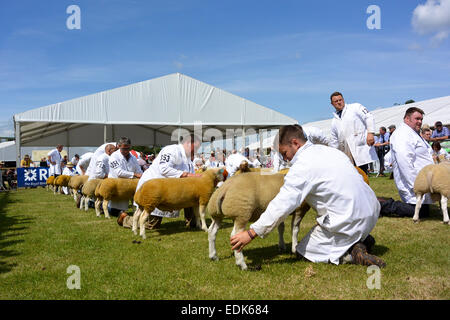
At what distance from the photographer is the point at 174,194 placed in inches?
263

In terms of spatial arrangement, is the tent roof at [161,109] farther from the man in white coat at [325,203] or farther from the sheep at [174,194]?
the man in white coat at [325,203]

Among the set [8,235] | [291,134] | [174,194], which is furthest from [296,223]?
[8,235]

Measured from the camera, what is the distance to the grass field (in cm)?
361

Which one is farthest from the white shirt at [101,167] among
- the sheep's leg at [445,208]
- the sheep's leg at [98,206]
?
the sheep's leg at [445,208]

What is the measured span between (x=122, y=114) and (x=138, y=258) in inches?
657

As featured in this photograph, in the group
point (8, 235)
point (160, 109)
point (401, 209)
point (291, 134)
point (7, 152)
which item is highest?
point (160, 109)

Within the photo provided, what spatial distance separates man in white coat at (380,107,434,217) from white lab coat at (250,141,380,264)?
357 cm

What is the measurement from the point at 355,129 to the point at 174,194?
13.5ft

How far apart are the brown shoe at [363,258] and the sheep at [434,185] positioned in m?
3.20

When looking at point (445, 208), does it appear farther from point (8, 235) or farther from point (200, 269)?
point (8, 235)

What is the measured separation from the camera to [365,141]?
775cm

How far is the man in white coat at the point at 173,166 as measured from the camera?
721 centimetres
